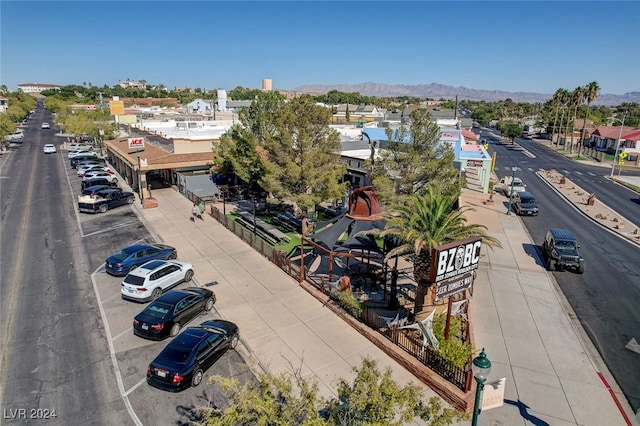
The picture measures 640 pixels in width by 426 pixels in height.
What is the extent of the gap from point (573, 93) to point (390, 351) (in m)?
93.4

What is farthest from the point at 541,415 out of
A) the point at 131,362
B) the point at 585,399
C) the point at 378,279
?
the point at 131,362

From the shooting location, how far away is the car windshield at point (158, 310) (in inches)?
604

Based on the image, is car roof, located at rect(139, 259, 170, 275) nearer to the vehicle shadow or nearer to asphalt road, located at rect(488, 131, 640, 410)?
asphalt road, located at rect(488, 131, 640, 410)

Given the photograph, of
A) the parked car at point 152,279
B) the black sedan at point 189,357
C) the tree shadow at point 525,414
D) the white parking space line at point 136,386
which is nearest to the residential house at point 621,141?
the tree shadow at point 525,414

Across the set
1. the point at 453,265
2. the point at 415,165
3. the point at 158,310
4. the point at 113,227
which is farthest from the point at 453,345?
the point at 113,227

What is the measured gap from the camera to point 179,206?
3456 cm

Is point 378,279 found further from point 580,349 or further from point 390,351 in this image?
point 580,349

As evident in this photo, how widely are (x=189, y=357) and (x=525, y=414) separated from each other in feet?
33.6

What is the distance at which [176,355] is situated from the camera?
1277 cm

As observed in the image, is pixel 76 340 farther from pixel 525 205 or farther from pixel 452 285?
pixel 525 205

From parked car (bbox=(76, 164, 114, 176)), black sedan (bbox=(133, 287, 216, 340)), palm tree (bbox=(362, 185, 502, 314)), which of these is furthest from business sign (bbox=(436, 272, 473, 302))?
parked car (bbox=(76, 164, 114, 176))

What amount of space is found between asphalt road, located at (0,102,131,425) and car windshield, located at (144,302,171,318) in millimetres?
1938

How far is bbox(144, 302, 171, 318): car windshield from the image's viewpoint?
15.4 meters

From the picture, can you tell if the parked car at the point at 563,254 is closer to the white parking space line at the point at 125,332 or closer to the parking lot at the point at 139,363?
the parking lot at the point at 139,363
